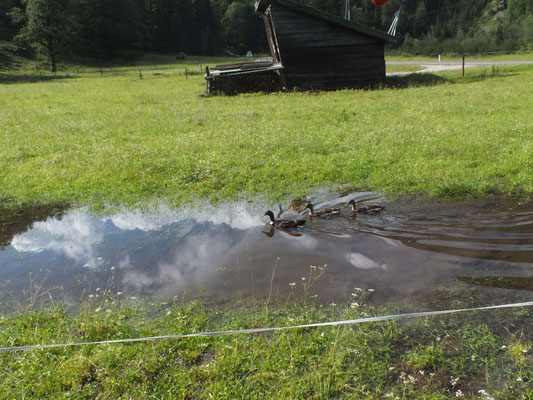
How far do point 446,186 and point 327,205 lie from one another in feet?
7.99

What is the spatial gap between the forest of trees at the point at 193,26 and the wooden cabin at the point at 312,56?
49.3 m

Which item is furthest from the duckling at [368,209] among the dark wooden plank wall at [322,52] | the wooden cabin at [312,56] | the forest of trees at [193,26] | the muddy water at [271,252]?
the forest of trees at [193,26]

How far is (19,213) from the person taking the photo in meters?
8.29

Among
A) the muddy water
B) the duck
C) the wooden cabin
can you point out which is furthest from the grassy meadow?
the wooden cabin

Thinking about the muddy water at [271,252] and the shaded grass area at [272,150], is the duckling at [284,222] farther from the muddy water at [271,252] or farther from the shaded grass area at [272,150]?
the shaded grass area at [272,150]

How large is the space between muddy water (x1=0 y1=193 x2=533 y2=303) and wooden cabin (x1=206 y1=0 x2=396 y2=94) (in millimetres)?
18216

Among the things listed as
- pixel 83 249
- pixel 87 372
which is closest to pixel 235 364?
pixel 87 372

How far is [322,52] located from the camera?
24.5 m

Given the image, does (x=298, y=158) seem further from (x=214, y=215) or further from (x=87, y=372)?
(x=87, y=372)

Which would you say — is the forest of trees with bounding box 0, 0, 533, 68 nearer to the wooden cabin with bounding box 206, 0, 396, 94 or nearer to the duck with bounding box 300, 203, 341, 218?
the wooden cabin with bounding box 206, 0, 396, 94

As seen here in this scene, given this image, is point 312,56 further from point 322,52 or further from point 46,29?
point 46,29

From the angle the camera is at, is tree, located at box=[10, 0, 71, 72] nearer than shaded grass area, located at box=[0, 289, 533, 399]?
No

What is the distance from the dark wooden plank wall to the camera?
24.0m

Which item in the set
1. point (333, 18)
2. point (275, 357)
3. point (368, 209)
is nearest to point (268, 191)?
point (368, 209)
